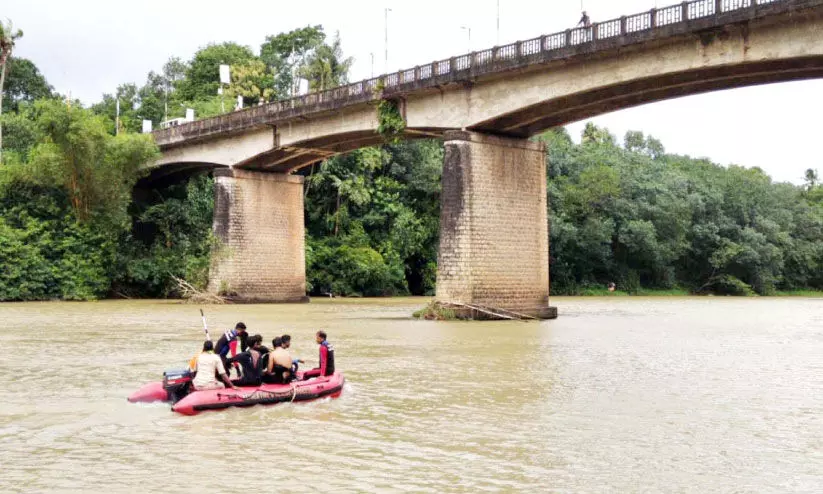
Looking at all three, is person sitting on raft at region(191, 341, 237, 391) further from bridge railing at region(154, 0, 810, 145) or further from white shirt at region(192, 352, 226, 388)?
bridge railing at region(154, 0, 810, 145)

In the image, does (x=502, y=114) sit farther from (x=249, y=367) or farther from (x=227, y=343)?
(x=249, y=367)

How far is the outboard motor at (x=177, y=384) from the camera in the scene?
13867 millimetres

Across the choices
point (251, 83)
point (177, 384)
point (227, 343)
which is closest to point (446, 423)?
point (177, 384)

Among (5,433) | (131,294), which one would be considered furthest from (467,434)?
(131,294)

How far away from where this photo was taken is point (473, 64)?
33312 mm

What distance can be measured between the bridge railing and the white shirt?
62.6 feet

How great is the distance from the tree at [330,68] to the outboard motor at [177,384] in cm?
5536

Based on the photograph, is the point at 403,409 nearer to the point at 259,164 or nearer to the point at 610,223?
the point at 259,164

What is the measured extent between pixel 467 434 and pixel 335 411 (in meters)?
2.63

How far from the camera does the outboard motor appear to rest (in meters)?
13.9

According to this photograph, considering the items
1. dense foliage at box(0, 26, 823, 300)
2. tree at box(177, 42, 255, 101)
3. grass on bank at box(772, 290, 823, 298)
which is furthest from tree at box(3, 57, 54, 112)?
grass on bank at box(772, 290, 823, 298)

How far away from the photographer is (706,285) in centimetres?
7531

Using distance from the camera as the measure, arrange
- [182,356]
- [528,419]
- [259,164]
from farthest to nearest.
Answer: [259,164] < [182,356] < [528,419]

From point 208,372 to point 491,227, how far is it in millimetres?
21153
